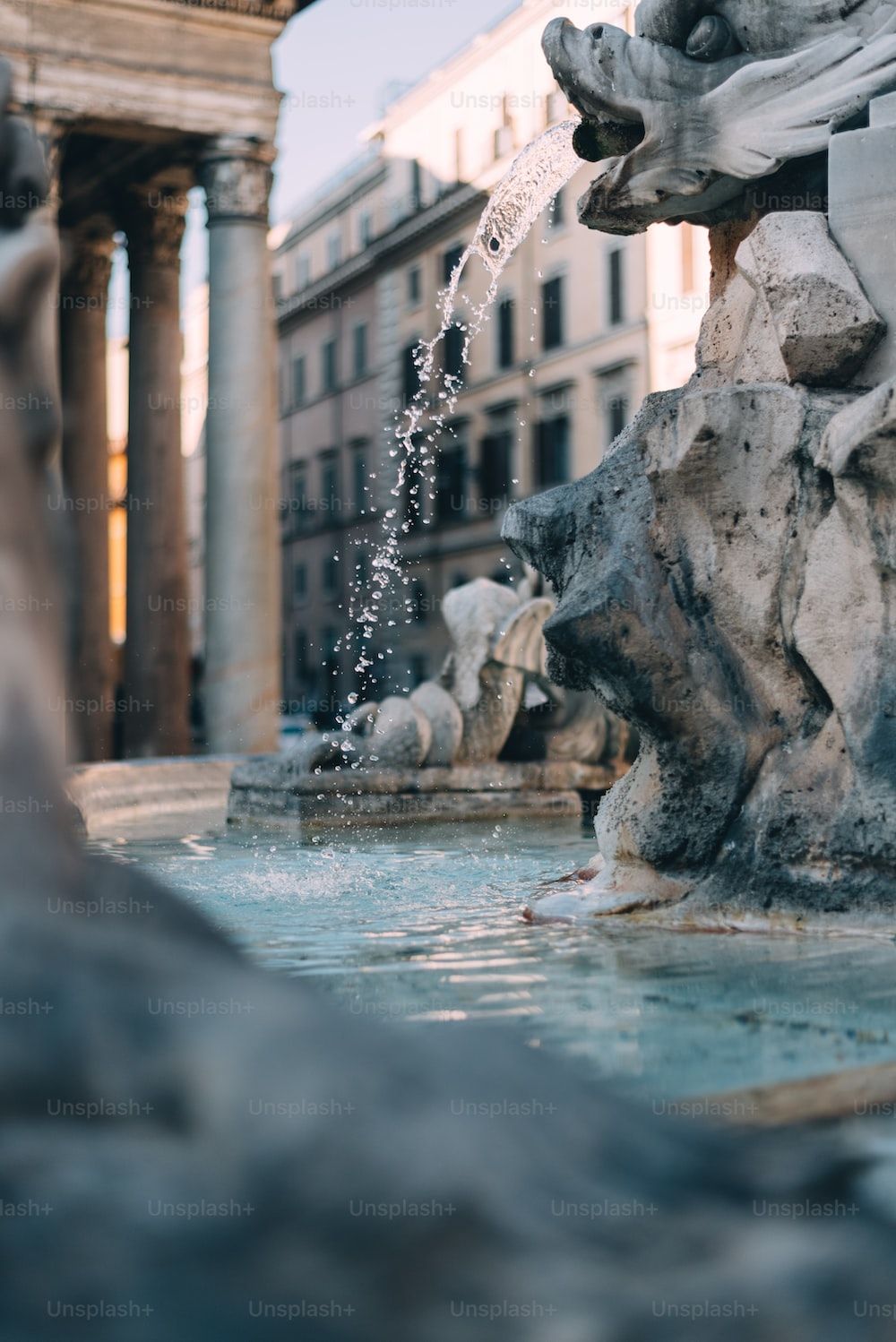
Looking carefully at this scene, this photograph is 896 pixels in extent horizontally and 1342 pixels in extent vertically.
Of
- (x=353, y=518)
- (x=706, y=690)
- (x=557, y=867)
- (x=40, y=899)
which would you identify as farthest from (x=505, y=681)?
→ (x=353, y=518)

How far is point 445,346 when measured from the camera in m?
40.4

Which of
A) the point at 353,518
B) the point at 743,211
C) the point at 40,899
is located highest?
the point at 353,518

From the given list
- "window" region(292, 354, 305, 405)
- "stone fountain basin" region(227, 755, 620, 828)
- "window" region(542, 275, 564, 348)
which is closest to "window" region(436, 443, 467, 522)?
"window" region(542, 275, 564, 348)

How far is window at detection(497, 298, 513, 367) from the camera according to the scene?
3775cm

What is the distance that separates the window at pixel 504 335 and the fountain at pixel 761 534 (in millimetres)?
32782

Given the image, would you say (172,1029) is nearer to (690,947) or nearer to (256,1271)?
(256,1271)

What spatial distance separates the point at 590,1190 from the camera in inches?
86.0

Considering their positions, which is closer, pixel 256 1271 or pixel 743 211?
pixel 256 1271

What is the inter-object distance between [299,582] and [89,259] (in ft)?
90.3

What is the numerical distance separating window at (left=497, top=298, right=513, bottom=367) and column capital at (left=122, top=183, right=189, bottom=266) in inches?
565

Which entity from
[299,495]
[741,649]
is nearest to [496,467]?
[299,495]

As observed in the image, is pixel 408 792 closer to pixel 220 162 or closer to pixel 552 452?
pixel 220 162

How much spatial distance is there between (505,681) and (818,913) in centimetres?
528

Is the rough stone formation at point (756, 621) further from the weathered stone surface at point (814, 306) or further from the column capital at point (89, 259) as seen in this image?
the column capital at point (89, 259)
